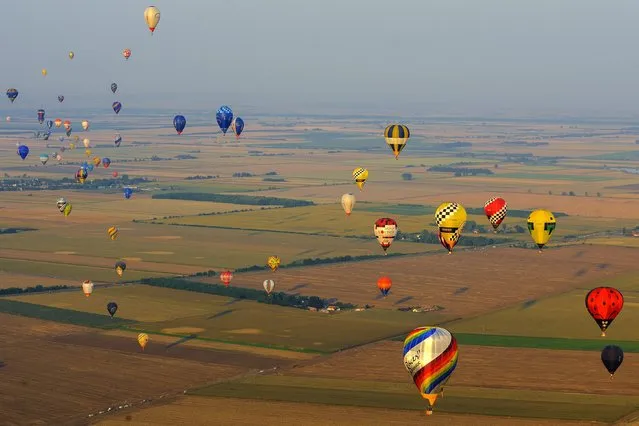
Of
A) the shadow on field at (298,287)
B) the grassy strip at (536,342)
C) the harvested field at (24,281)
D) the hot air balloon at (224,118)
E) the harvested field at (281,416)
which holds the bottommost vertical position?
the harvested field at (281,416)

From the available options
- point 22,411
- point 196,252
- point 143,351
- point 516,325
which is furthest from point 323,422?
point 196,252

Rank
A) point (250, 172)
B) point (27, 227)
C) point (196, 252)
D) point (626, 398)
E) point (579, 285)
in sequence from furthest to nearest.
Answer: point (250, 172), point (27, 227), point (196, 252), point (579, 285), point (626, 398)

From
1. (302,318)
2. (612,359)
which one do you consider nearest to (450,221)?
(302,318)

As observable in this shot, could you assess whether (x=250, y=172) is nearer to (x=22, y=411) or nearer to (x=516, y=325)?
(x=516, y=325)

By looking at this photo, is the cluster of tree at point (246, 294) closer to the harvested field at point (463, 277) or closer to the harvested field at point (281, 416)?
the harvested field at point (463, 277)

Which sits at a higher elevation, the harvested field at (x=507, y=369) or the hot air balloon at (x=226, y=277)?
the hot air balloon at (x=226, y=277)

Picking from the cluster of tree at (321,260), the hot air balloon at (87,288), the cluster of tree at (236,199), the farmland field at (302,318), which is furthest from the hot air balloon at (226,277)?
the cluster of tree at (236,199)
